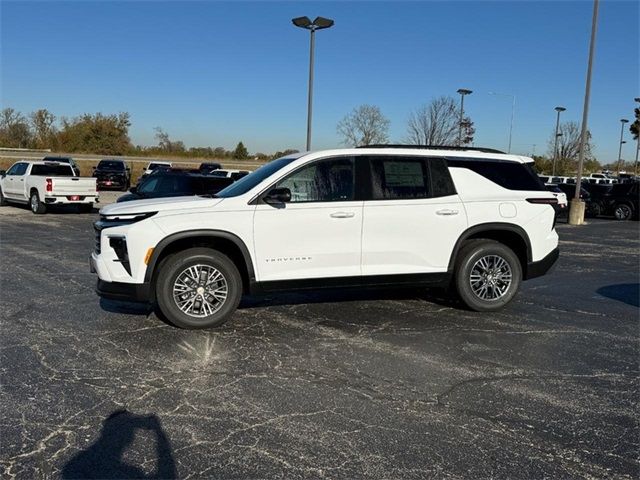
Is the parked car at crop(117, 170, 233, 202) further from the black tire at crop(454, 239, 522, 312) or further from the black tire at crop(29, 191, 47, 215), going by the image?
the black tire at crop(29, 191, 47, 215)

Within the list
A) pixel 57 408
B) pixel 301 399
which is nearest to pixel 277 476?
pixel 301 399

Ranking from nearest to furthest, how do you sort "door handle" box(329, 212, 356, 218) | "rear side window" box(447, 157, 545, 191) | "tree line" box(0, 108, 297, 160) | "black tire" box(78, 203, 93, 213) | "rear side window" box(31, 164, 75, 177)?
"door handle" box(329, 212, 356, 218), "rear side window" box(447, 157, 545, 191), "rear side window" box(31, 164, 75, 177), "black tire" box(78, 203, 93, 213), "tree line" box(0, 108, 297, 160)

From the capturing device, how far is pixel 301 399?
427 centimetres

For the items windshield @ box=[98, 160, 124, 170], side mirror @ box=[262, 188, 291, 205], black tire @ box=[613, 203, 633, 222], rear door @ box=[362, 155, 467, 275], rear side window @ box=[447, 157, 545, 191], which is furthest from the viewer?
windshield @ box=[98, 160, 124, 170]

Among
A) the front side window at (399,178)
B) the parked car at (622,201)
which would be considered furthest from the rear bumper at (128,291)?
the parked car at (622,201)

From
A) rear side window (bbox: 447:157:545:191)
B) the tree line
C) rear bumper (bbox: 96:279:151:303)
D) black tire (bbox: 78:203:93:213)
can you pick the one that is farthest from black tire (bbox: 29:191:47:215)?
the tree line

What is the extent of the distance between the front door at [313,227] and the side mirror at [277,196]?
61 mm

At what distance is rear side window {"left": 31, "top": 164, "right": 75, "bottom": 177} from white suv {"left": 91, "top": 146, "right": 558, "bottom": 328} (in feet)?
53.1

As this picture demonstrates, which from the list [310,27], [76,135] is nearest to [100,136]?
[76,135]

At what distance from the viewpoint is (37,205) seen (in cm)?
1931

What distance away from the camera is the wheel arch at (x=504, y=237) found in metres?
6.73

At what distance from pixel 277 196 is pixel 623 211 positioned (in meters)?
23.8

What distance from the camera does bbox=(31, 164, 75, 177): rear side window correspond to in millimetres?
20297

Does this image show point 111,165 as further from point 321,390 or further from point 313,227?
point 321,390
